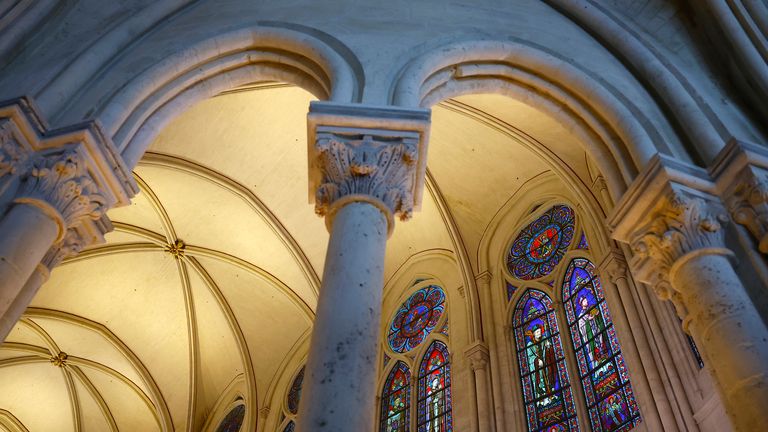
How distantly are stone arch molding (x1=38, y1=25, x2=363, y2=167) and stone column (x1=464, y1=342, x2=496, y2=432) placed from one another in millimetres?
4459

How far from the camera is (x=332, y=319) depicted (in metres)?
3.79

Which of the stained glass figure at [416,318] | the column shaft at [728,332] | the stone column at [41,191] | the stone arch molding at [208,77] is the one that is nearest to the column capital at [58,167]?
the stone column at [41,191]

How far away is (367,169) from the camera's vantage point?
4664 millimetres

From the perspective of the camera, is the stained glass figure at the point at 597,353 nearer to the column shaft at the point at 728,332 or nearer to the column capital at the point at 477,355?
the column capital at the point at 477,355

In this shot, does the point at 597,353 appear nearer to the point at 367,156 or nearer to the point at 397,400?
the point at 397,400

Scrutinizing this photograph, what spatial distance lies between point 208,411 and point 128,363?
184 cm

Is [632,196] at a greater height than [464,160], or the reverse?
[464,160]

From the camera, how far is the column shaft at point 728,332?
12.5ft

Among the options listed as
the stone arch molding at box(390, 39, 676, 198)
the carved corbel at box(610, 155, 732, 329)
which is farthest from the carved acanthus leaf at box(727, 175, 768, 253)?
the stone arch molding at box(390, 39, 676, 198)

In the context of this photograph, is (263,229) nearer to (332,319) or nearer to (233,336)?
(233,336)

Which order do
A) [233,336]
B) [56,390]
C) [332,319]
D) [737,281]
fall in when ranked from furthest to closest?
[56,390]
[233,336]
[737,281]
[332,319]

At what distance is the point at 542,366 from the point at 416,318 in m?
3.04

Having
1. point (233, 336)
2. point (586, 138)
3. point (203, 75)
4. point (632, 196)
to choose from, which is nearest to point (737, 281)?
point (632, 196)

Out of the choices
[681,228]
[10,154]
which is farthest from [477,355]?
[10,154]
